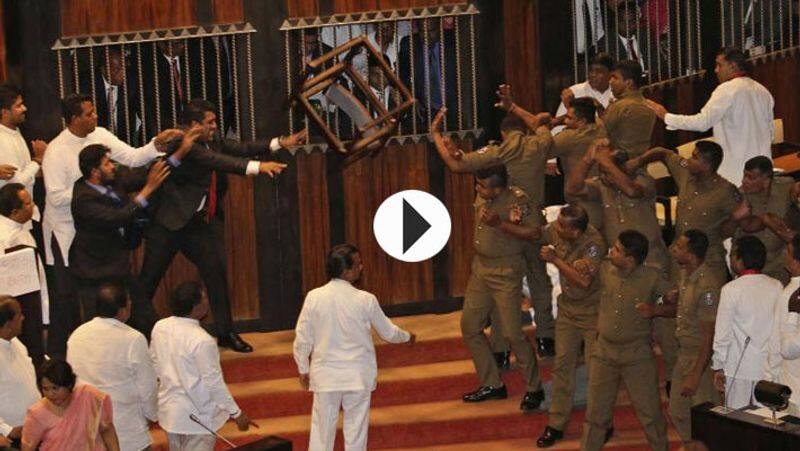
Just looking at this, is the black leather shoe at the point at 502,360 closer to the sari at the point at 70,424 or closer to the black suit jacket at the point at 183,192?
the black suit jacket at the point at 183,192

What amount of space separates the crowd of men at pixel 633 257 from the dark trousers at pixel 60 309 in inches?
99.1

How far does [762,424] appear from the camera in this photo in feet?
31.1

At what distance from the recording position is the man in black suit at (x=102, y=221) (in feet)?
37.0

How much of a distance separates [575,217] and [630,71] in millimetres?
1463

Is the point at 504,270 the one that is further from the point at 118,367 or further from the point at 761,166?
the point at 118,367

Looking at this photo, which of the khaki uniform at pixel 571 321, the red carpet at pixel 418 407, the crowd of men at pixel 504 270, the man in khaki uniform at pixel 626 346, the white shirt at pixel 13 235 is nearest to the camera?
the crowd of men at pixel 504 270

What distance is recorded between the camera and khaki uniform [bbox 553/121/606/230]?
11.9m

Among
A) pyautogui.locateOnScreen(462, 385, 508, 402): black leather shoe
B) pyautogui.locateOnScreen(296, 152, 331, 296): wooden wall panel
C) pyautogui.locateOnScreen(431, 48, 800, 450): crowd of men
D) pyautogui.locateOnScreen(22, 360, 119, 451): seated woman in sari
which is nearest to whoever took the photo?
pyautogui.locateOnScreen(22, 360, 119, 451): seated woman in sari

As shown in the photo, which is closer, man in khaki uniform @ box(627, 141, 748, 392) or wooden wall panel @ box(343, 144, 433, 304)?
man in khaki uniform @ box(627, 141, 748, 392)

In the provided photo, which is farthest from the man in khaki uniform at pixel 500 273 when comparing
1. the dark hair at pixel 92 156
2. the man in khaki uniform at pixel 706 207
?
the dark hair at pixel 92 156

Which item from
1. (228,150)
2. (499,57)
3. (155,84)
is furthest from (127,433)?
(499,57)

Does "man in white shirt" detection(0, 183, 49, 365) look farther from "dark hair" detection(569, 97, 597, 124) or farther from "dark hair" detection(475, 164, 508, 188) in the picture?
"dark hair" detection(569, 97, 597, 124)

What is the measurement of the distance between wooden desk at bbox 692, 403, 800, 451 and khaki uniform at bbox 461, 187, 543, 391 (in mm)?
1985

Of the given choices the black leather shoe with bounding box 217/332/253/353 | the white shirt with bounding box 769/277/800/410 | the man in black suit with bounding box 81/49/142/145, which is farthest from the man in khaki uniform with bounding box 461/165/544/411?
the man in black suit with bounding box 81/49/142/145
